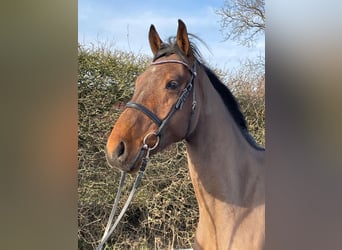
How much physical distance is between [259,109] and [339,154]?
1824mm

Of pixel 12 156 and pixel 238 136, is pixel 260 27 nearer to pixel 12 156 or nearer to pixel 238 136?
pixel 238 136

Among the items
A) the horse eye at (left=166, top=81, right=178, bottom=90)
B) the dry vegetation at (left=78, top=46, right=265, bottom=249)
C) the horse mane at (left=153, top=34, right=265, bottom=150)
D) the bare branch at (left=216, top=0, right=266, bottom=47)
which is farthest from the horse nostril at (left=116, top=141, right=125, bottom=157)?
the bare branch at (left=216, top=0, right=266, bottom=47)

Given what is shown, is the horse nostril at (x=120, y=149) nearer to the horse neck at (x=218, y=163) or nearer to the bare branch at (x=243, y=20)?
the horse neck at (x=218, y=163)

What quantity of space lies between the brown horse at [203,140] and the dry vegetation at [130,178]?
1.07 metres

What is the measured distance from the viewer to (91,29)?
2.14m

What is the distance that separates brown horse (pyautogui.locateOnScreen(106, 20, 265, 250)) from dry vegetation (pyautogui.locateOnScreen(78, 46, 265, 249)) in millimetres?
1067

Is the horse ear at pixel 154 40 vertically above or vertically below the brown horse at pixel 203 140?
above

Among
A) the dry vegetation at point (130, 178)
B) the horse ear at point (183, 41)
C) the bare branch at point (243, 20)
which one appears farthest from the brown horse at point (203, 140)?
the bare branch at point (243, 20)

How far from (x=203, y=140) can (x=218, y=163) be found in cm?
10

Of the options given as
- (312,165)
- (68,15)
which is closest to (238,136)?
(312,165)

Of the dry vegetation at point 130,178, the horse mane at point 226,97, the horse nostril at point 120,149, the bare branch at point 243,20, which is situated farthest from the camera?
the bare branch at point 243,20

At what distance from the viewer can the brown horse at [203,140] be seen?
1.19m

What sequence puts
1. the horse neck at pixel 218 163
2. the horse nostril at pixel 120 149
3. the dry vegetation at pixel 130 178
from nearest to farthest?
1. the horse nostril at pixel 120 149
2. the horse neck at pixel 218 163
3. the dry vegetation at pixel 130 178

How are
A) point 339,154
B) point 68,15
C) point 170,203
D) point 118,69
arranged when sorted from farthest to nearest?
point 170,203
point 118,69
point 68,15
point 339,154
